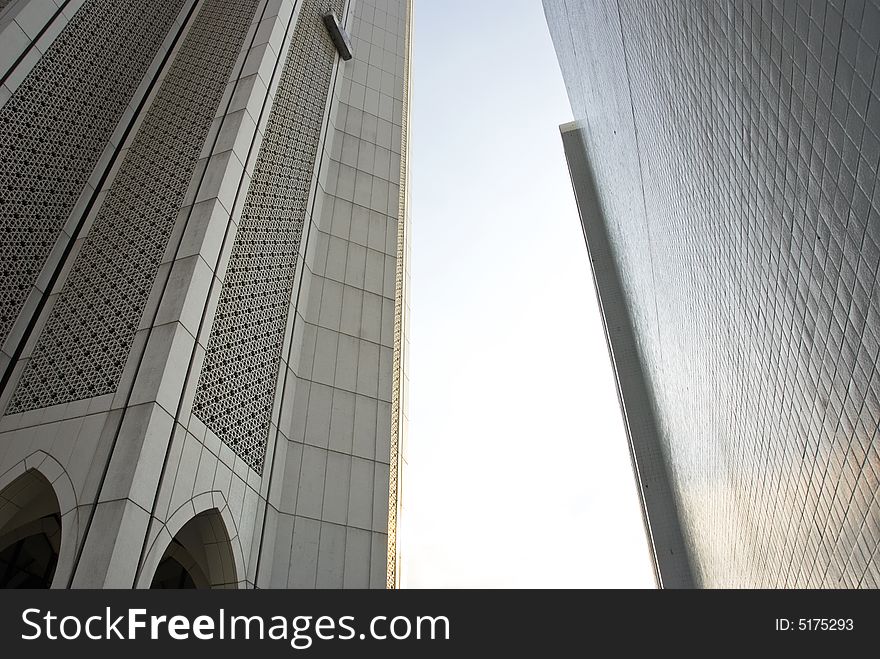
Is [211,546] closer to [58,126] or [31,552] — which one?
[31,552]

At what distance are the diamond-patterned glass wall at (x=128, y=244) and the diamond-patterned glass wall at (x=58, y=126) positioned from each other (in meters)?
0.42

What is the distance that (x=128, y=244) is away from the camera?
27.7 feet

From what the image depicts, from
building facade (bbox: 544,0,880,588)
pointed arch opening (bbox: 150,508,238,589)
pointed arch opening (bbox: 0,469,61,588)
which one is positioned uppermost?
building facade (bbox: 544,0,880,588)

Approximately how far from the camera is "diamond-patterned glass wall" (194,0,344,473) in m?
7.80

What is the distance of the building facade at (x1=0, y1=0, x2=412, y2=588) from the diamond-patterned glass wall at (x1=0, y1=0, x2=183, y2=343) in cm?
3

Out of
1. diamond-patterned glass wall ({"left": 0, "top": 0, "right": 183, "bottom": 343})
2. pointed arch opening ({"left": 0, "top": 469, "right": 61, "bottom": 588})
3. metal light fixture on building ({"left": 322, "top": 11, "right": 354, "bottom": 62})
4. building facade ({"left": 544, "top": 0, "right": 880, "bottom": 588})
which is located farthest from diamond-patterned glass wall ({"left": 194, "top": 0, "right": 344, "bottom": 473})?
building facade ({"left": 544, "top": 0, "right": 880, "bottom": 588})

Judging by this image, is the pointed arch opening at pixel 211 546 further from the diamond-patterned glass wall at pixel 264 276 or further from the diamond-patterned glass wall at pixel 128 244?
the diamond-patterned glass wall at pixel 128 244

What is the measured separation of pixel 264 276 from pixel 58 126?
3.20 meters

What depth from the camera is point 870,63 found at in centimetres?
457

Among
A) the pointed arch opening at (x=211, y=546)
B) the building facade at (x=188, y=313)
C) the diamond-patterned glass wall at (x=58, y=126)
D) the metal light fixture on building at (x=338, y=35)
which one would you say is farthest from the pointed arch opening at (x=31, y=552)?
the metal light fixture on building at (x=338, y=35)

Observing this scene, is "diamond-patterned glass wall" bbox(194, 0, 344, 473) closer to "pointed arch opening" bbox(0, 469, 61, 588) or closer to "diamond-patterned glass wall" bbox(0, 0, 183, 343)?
"pointed arch opening" bbox(0, 469, 61, 588)

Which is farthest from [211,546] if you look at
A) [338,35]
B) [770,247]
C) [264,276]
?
[338,35]
